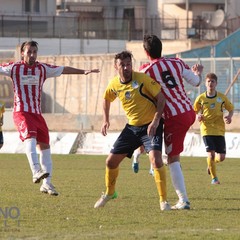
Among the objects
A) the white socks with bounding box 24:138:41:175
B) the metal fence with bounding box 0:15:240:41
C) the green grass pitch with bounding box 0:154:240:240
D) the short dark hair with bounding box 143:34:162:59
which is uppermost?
the short dark hair with bounding box 143:34:162:59

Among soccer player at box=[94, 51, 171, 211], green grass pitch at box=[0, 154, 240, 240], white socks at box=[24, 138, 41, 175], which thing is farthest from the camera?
white socks at box=[24, 138, 41, 175]

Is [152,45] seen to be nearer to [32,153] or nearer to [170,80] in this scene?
[170,80]

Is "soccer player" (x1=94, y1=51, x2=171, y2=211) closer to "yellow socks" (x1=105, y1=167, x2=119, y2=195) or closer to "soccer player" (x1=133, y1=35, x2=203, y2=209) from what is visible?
"yellow socks" (x1=105, y1=167, x2=119, y2=195)

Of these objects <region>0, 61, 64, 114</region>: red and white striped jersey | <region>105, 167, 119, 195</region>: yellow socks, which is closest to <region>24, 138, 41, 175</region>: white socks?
<region>0, 61, 64, 114</region>: red and white striped jersey

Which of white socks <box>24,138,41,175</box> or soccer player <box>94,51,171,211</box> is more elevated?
soccer player <box>94,51,171,211</box>

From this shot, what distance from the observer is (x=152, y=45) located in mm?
14062

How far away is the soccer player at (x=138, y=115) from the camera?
1390 cm

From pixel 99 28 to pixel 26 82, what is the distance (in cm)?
5543

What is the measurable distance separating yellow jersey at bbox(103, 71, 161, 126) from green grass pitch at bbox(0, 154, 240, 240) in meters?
1.15

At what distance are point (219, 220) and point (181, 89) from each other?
2162 millimetres

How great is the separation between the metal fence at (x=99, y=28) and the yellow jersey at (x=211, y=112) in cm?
4562

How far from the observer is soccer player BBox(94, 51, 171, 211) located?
13.9 metres

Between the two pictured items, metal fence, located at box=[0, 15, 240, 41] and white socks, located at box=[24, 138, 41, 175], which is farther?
metal fence, located at box=[0, 15, 240, 41]

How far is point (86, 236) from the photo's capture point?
11312 mm
